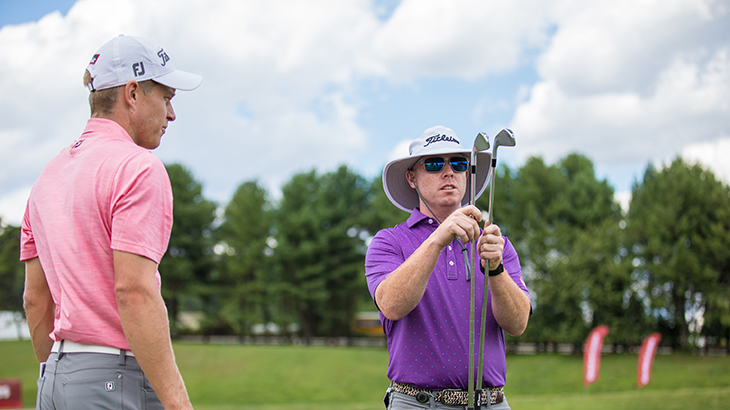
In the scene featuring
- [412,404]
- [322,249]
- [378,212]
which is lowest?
[412,404]

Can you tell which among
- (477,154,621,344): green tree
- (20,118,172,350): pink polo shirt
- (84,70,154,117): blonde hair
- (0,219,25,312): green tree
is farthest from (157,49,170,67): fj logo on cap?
(477,154,621,344): green tree

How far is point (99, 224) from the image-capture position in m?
2.15

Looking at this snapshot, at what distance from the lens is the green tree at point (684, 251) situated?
3866 centimetres

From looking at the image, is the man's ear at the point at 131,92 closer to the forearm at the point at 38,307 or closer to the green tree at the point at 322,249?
the forearm at the point at 38,307

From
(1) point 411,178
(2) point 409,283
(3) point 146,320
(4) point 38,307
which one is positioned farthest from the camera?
(1) point 411,178

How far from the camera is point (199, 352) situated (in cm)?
3997

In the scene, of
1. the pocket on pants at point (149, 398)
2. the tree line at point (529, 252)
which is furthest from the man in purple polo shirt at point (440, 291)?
the tree line at point (529, 252)

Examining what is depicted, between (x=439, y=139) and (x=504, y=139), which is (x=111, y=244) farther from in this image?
(x=439, y=139)

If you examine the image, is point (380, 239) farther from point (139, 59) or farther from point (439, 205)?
point (139, 59)

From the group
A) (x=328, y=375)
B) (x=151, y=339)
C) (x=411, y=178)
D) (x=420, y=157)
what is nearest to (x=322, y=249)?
(x=328, y=375)

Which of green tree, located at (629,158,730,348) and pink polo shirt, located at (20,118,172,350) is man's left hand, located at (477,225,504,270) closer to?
pink polo shirt, located at (20,118,172,350)

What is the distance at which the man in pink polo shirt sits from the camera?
2.05m

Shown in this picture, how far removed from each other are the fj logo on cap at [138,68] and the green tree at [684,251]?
41.9m

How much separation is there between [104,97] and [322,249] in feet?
160
